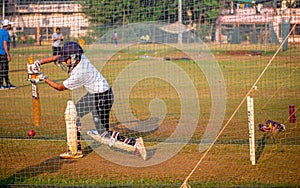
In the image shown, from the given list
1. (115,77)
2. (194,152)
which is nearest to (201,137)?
(194,152)

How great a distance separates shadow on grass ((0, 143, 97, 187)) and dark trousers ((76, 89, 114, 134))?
764 mm

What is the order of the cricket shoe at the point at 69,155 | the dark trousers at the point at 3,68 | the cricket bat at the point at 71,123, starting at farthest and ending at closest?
the dark trousers at the point at 3,68 → the cricket shoe at the point at 69,155 → the cricket bat at the point at 71,123

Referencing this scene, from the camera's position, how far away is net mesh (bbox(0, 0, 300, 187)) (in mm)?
8180

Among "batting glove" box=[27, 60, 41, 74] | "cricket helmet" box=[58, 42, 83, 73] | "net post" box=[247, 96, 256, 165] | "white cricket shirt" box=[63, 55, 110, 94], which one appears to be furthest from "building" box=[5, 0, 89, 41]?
"net post" box=[247, 96, 256, 165]

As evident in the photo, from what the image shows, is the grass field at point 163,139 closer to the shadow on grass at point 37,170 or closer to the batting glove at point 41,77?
the shadow on grass at point 37,170

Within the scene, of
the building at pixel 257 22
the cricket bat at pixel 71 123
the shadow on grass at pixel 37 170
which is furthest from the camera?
the building at pixel 257 22

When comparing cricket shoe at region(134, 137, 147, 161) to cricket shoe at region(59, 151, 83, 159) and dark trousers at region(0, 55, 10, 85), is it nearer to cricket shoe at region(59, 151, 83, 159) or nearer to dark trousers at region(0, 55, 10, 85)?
cricket shoe at region(59, 151, 83, 159)

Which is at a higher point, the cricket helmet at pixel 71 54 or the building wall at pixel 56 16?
the building wall at pixel 56 16

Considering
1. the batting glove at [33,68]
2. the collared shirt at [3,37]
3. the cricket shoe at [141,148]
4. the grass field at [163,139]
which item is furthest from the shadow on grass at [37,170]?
the collared shirt at [3,37]

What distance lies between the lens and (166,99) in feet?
53.2

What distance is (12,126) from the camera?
467 inches

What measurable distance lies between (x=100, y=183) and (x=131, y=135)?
10.8 feet

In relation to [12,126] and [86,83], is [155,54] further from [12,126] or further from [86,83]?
[86,83]

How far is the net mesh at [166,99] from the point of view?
26.8 ft
